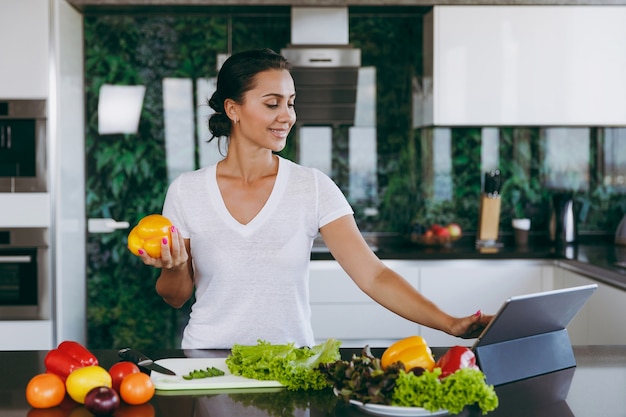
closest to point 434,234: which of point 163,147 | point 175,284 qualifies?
point 163,147

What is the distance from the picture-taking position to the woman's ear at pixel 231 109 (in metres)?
2.26

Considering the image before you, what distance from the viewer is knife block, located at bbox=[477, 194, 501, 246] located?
14.0 ft

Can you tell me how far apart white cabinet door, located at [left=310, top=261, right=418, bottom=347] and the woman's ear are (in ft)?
5.38

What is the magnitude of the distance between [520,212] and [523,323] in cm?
299

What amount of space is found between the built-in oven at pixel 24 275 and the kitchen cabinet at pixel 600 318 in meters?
2.46

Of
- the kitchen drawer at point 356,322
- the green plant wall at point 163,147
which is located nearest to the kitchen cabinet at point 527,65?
the green plant wall at point 163,147

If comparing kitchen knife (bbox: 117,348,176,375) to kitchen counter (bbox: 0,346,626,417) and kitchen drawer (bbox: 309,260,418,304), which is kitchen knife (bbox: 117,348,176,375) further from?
kitchen drawer (bbox: 309,260,418,304)

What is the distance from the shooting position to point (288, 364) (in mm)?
1570

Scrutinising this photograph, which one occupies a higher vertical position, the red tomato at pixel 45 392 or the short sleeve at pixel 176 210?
the short sleeve at pixel 176 210

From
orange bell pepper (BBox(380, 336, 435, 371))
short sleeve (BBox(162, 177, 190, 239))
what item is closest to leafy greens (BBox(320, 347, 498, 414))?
orange bell pepper (BBox(380, 336, 435, 371))

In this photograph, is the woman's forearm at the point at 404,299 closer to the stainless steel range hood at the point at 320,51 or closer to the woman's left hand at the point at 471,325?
the woman's left hand at the point at 471,325

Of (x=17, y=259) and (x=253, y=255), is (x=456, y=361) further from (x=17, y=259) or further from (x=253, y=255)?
(x=17, y=259)

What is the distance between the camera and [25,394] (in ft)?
5.15

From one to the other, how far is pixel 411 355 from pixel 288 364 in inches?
10.3
